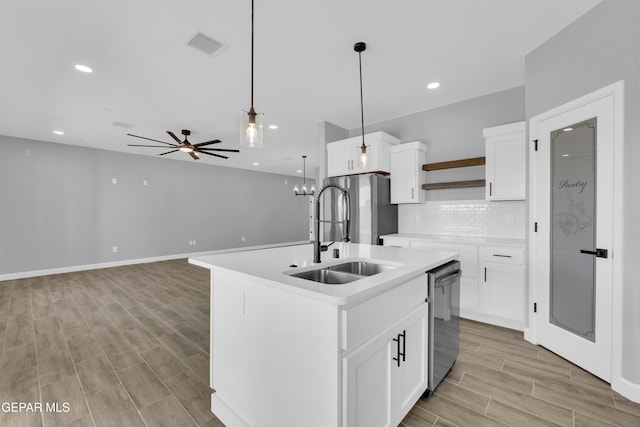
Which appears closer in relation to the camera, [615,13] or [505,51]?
[615,13]

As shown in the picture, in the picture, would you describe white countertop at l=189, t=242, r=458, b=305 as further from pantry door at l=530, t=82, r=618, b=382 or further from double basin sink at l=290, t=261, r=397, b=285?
pantry door at l=530, t=82, r=618, b=382

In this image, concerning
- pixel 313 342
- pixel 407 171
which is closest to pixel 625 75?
pixel 407 171

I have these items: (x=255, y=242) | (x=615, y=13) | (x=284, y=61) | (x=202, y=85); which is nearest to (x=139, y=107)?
(x=202, y=85)

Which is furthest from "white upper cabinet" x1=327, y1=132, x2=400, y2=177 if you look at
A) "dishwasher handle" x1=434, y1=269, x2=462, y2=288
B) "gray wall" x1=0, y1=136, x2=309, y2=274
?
"gray wall" x1=0, y1=136, x2=309, y2=274

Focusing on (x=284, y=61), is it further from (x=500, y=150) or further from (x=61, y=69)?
(x=500, y=150)

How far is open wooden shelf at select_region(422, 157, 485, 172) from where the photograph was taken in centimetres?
354

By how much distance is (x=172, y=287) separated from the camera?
4.68 m

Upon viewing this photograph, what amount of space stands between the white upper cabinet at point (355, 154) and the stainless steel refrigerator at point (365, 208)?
17cm

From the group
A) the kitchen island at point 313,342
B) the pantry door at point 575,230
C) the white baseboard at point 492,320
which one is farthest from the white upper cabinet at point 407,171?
the kitchen island at point 313,342

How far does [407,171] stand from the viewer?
13.3 ft

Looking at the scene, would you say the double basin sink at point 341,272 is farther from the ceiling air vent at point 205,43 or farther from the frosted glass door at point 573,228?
the ceiling air vent at point 205,43

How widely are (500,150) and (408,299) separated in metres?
2.66

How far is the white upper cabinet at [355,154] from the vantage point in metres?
4.08

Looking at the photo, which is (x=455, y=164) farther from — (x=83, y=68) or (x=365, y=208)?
(x=83, y=68)
